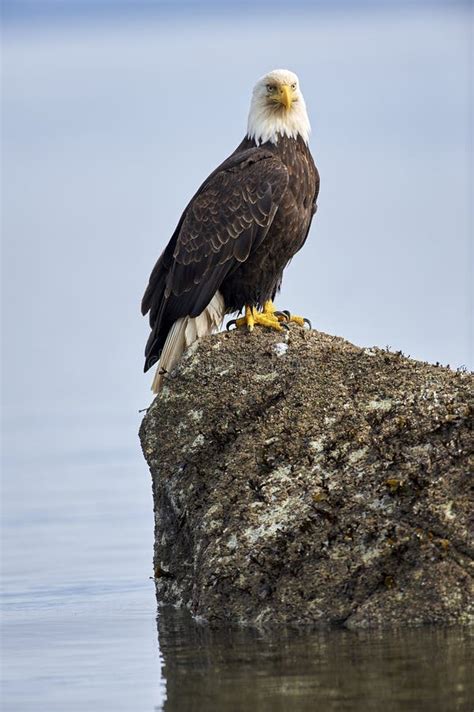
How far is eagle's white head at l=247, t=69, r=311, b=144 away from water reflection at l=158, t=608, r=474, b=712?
158 inches

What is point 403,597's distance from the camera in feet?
26.2

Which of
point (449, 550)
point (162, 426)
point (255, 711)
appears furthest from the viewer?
point (162, 426)

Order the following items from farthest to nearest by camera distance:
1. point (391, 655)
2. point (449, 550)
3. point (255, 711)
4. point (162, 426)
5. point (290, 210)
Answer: point (290, 210)
point (162, 426)
point (449, 550)
point (391, 655)
point (255, 711)

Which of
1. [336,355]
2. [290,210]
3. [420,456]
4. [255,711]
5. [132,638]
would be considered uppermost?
[290,210]

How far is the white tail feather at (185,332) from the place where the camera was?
10125mm

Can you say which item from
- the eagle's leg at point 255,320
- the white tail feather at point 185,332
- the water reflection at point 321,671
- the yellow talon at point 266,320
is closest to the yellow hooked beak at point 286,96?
the white tail feather at point 185,332

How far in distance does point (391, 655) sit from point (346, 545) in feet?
2.78

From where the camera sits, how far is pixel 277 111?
11078 mm

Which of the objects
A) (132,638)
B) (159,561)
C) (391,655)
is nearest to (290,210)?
(159,561)

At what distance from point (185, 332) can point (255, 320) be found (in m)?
0.59

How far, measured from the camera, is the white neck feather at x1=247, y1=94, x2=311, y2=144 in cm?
1105

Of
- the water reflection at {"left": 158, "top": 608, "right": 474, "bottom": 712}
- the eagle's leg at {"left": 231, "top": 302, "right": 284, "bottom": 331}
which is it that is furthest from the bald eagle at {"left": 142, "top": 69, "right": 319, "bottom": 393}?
the water reflection at {"left": 158, "top": 608, "right": 474, "bottom": 712}

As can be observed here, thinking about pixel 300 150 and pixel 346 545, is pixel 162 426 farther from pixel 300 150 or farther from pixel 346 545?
pixel 300 150

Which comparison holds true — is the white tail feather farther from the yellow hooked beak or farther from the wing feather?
the yellow hooked beak
